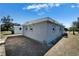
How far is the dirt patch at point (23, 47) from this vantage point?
3666 millimetres

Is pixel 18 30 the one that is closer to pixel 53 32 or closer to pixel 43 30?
pixel 43 30

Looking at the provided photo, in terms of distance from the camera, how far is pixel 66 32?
3701 mm

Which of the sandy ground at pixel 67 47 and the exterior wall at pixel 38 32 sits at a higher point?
the exterior wall at pixel 38 32

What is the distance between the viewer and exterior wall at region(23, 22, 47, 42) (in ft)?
12.0

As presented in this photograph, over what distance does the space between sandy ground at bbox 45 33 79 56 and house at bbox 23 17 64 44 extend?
0.11m

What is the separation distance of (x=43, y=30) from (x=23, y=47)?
0.36 metres

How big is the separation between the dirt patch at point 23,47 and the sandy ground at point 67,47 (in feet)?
0.40

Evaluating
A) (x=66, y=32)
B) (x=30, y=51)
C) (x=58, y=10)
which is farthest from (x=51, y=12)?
(x=30, y=51)

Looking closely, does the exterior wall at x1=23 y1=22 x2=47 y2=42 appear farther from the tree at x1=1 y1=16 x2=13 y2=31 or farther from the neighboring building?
the tree at x1=1 y1=16 x2=13 y2=31

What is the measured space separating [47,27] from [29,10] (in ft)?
1.10

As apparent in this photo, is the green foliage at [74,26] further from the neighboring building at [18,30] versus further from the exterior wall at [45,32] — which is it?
the neighboring building at [18,30]

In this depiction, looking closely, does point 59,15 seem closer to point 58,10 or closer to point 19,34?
point 58,10

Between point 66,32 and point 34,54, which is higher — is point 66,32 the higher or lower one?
the higher one

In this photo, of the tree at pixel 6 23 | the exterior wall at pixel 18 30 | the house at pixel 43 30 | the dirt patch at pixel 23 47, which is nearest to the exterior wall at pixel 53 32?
the house at pixel 43 30
